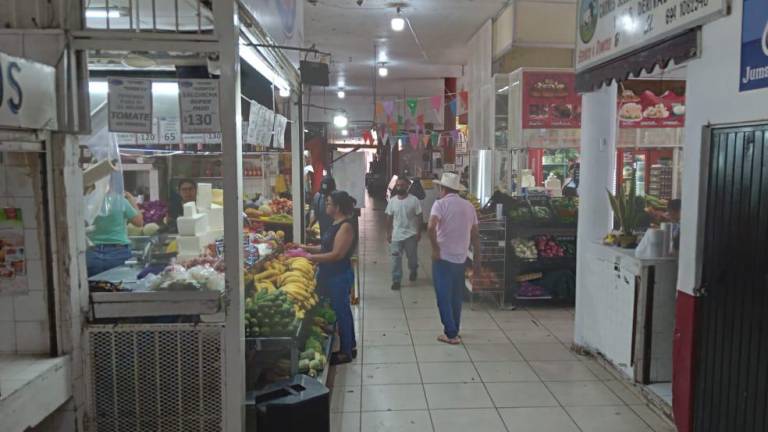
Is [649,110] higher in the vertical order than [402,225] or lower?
higher

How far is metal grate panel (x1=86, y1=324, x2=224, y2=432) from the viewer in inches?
130

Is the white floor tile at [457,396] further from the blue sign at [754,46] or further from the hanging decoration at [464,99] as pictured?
the hanging decoration at [464,99]

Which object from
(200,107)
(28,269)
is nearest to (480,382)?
(200,107)

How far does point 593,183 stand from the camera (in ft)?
18.4

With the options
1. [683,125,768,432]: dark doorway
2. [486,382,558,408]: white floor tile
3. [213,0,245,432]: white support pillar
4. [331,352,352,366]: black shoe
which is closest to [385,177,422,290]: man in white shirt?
[331,352,352,366]: black shoe

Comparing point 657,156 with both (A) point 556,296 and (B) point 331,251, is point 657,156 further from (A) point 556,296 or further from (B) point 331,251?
(B) point 331,251

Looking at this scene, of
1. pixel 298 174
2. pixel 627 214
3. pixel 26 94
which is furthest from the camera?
pixel 298 174

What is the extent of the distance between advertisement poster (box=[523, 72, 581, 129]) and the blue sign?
18.5ft

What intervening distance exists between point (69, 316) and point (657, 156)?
1083 centimetres

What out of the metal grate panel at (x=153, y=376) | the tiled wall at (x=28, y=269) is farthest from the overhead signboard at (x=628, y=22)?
the tiled wall at (x=28, y=269)

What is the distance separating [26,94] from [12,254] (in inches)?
36.5

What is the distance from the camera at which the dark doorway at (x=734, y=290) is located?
3.17 meters

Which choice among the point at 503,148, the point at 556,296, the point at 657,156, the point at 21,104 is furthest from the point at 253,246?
the point at 657,156

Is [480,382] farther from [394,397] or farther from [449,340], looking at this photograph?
[449,340]
